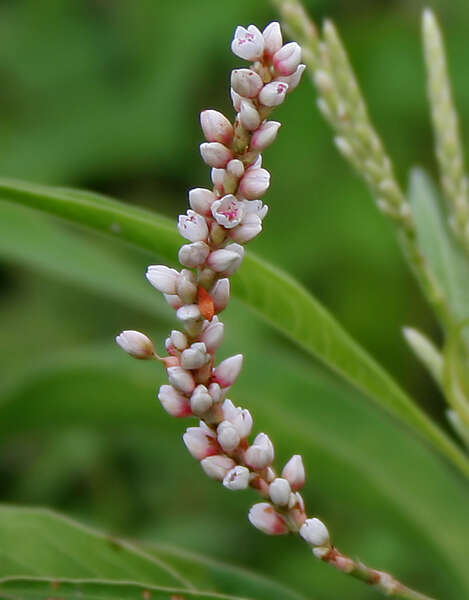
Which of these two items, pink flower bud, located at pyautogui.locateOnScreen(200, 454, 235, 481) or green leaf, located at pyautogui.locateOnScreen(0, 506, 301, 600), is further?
green leaf, located at pyautogui.locateOnScreen(0, 506, 301, 600)

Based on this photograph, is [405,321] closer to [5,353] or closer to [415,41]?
[415,41]

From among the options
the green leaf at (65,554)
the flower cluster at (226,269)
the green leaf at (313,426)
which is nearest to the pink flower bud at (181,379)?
the flower cluster at (226,269)

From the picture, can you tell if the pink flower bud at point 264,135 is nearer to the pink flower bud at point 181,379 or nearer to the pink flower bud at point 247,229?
the pink flower bud at point 247,229

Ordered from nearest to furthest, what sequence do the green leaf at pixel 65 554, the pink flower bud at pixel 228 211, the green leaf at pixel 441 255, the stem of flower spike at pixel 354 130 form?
the pink flower bud at pixel 228 211
the green leaf at pixel 65 554
the stem of flower spike at pixel 354 130
the green leaf at pixel 441 255

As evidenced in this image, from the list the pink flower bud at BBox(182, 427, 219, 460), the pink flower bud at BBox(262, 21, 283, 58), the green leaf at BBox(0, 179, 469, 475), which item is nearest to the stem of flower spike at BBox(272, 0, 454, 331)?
the green leaf at BBox(0, 179, 469, 475)

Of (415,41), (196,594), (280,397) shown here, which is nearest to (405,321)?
(415,41)

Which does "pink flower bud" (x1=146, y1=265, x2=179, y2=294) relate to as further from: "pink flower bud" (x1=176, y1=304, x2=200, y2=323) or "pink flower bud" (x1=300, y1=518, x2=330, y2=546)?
"pink flower bud" (x1=300, y1=518, x2=330, y2=546)
